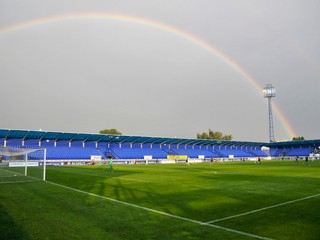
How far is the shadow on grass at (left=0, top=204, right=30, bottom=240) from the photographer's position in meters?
7.44

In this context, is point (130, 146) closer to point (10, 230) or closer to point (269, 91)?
point (269, 91)

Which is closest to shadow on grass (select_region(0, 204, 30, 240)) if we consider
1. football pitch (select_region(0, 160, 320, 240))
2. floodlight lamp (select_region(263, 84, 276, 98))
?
football pitch (select_region(0, 160, 320, 240))

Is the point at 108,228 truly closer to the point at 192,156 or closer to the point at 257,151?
the point at 192,156

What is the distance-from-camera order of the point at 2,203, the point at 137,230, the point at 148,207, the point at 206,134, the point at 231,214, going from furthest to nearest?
the point at 206,134, the point at 2,203, the point at 148,207, the point at 231,214, the point at 137,230

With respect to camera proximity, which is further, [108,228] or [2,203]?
[2,203]

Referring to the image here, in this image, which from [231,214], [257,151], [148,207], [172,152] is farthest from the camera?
[257,151]

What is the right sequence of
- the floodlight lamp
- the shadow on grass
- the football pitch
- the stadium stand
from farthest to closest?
the floodlight lamp → the stadium stand → the football pitch → the shadow on grass

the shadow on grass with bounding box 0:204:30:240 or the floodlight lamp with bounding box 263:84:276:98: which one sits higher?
the floodlight lamp with bounding box 263:84:276:98

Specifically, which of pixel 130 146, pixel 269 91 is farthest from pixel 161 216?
pixel 269 91

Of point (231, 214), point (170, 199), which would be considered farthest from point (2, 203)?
point (231, 214)

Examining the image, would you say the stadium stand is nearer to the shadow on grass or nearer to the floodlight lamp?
the floodlight lamp

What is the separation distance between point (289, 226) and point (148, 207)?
561 cm

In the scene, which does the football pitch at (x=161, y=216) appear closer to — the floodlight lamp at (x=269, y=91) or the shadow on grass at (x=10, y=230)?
the shadow on grass at (x=10, y=230)

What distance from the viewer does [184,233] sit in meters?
7.72
